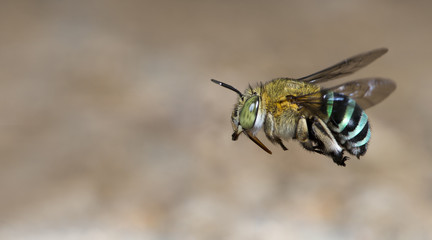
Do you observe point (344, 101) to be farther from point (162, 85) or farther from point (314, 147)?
point (162, 85)

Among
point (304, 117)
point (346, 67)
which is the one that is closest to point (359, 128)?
point (304, 117)

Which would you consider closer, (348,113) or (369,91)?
(348,113)

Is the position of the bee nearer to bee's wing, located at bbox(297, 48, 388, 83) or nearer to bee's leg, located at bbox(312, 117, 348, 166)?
bee's leg, located at bbox(312, 117, 348, 166)

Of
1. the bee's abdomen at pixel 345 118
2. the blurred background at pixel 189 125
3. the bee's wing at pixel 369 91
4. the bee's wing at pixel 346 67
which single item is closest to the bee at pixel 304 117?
the bee's abdomen at pixel 345 118

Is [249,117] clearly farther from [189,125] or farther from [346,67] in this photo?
[189,125]

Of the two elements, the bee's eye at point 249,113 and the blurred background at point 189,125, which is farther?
the blurred background at point 189,125

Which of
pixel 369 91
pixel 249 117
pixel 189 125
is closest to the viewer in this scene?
pixel 249 117

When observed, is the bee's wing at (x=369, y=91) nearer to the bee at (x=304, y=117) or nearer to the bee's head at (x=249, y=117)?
the bee at (x=304, y=117)
